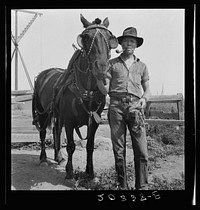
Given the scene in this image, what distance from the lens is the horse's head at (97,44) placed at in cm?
394

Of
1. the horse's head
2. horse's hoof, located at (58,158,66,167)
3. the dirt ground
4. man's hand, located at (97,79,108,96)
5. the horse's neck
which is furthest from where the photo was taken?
horse's hoof, located at (58,158,66,167)

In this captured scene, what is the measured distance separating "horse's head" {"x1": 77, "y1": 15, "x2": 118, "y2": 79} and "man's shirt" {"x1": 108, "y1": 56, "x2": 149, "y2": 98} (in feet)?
0.63

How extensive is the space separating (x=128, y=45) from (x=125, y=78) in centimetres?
37

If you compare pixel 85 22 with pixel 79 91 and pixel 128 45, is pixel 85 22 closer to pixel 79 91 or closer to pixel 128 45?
pixel 128 45

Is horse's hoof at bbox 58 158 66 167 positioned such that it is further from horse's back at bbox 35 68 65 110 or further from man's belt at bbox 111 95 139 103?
man's belt at bbox 111 95 139 103

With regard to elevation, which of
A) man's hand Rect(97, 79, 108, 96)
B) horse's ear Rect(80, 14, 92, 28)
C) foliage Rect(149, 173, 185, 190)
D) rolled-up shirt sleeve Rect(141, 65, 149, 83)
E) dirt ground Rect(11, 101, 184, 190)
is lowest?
foliage Rect(149, 173, 185, 190)

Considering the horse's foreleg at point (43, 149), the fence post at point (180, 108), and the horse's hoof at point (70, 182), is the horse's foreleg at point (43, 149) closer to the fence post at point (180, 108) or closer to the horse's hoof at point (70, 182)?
the horse's hoof at point (70, 182)

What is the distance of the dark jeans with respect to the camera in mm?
4145

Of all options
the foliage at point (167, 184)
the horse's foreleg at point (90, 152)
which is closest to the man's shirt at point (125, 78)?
the horse's foreleg at point (90, 152)

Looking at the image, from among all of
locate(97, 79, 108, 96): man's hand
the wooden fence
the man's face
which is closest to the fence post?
the wooden fence

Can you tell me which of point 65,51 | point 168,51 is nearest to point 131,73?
point 168,51

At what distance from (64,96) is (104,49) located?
32.8 inches

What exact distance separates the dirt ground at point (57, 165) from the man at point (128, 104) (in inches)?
5.2

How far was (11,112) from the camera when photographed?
14.2ft
